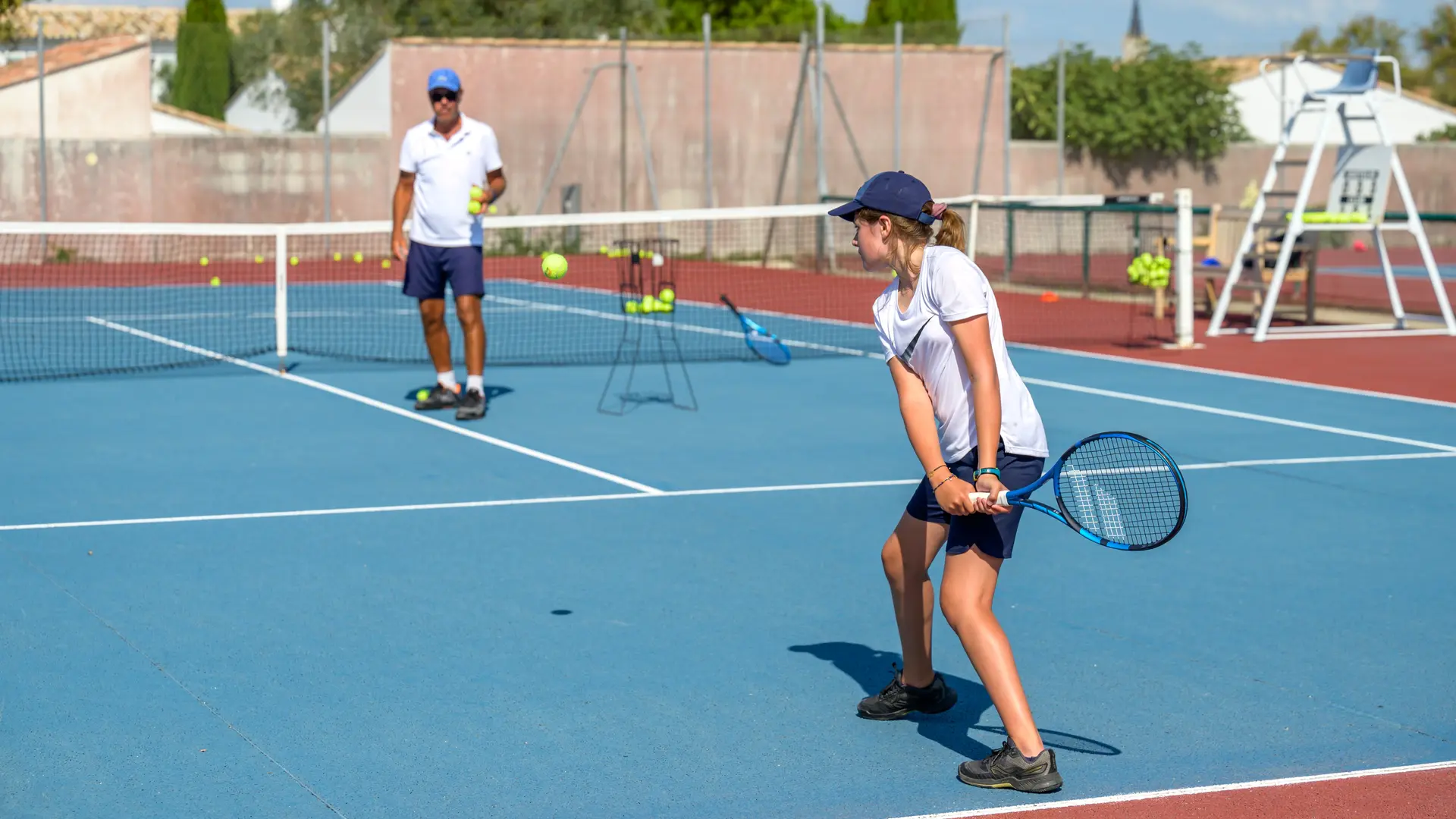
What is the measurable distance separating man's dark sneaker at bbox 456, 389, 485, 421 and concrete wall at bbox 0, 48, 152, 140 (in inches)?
695

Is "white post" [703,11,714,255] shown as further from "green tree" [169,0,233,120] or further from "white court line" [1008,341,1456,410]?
"green tree" [169,0,233,120]

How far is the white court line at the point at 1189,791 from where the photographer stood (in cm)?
420

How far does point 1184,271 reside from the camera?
14.7 meters

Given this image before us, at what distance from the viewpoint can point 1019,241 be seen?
1088 inches

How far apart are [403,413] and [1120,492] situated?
7.47 m

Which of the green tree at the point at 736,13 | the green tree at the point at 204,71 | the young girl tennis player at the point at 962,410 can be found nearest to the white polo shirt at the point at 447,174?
the young girl tennis player at the point at 962,410

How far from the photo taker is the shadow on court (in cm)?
471

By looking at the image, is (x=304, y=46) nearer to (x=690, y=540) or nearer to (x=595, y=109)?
(x=595, y=109)

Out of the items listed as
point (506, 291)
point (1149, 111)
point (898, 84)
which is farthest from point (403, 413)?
point (1149, 111)

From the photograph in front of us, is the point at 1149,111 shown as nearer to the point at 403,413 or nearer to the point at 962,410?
the point at 403,413

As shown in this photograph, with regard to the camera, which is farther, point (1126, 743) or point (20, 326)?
point (20, 326)

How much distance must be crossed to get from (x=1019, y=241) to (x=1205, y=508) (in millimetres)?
19933

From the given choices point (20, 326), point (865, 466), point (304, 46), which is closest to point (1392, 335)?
point (865, 466)

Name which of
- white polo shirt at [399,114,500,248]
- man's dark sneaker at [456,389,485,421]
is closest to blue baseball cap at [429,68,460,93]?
white polo shirt at [399,114,500,248]
